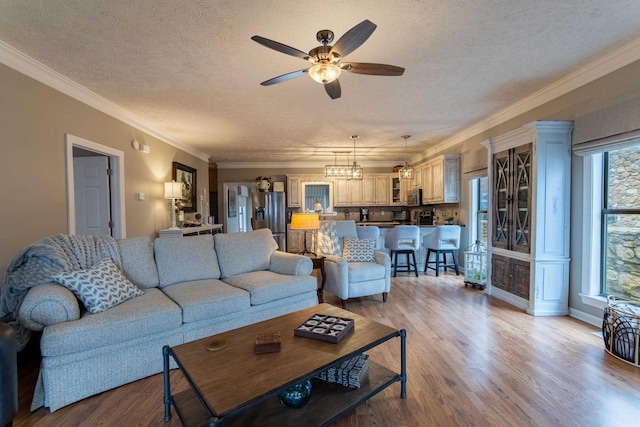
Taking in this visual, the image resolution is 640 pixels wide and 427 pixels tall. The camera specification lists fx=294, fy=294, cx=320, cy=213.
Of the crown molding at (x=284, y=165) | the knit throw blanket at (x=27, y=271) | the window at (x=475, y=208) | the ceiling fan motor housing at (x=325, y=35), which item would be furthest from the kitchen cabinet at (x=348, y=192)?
the knit throw blanket at (x=27, y=271)

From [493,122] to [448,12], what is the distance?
2.87 metres

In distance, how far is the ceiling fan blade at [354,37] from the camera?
161 centimetres

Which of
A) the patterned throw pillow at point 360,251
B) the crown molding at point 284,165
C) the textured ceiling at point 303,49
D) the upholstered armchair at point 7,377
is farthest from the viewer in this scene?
the crown molding at point 284,165

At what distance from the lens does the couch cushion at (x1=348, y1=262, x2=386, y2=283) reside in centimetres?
364

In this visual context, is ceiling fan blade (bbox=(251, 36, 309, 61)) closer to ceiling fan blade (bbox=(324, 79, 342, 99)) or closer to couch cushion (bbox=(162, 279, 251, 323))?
ceiling fan blade (bbox=(324, 79, 342, 99))

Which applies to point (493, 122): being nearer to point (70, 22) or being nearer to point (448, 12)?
point (448, 12)

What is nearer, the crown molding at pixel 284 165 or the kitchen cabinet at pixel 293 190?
the kitchen cabinet at pixel 293 190

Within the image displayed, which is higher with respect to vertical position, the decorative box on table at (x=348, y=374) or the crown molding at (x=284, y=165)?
the crown molding at (x=284, y=165)

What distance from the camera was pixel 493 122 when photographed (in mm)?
4324

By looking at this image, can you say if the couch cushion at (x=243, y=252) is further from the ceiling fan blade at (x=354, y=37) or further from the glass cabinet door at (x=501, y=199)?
the glass cabinet door at (x=501, y=199)

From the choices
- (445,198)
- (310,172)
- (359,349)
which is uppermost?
(310,172)

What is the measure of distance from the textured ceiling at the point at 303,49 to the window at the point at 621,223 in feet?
3.34

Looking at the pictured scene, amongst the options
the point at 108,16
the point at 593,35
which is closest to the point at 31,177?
the point at 108,16

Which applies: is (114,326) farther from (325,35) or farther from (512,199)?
(512,199)
